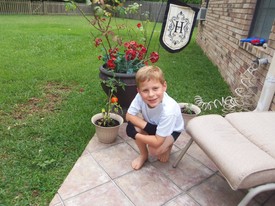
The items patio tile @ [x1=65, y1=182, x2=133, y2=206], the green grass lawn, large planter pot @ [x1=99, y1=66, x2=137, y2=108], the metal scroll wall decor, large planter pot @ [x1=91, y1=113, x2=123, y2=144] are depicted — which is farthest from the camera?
the metal scroll wall decor

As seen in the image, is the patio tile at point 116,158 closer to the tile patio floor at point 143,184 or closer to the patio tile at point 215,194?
the tile patio floor at point 143,184

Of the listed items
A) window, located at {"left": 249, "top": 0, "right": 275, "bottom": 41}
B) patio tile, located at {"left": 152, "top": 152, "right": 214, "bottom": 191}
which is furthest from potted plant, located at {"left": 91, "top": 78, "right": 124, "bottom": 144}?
window, located at {"left": 249, "top": 0, "right": 275, "bottom": 41}

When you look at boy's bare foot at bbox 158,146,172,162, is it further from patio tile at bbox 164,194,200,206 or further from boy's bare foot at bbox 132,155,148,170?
patio tile at bbox 164,194,200,206

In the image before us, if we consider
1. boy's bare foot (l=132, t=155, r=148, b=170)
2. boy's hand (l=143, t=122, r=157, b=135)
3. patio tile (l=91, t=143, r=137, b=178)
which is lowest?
patio tile (l=91, t=143, r=137, b=178)

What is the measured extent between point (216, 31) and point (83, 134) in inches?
161

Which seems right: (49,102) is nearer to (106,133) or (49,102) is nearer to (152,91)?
(106,133)

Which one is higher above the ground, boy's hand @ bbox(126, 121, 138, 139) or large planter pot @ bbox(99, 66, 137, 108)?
large planter pot @ bbox(99, 66, 137, 108)

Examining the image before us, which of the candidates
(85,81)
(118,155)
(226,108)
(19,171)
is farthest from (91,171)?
(85,81)

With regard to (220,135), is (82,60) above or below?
below

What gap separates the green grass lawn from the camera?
1897 millimetres

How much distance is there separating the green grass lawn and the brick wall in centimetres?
26

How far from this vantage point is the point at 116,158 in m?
2.15

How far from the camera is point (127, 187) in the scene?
1822 mm

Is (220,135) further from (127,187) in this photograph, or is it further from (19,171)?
(19,171)
